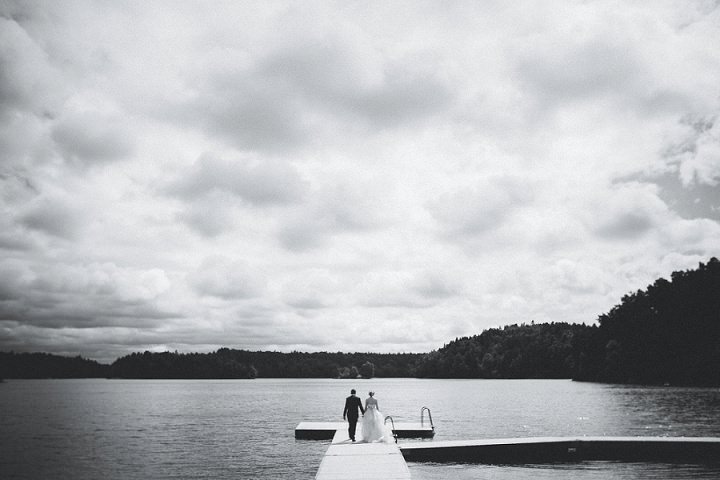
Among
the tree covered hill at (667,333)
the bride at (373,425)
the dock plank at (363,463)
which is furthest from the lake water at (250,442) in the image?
the tree covered hill at (667,333)

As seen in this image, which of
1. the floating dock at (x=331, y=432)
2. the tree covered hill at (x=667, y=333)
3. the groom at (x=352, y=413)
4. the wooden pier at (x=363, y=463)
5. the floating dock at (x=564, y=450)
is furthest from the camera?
the tree covered hill at (x=667, y=333)

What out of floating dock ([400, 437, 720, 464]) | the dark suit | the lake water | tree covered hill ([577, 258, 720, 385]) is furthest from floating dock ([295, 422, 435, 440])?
tree covered hill ([577, 258, 720, 385])

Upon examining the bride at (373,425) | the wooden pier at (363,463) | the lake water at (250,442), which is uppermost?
the bride at (373,425)

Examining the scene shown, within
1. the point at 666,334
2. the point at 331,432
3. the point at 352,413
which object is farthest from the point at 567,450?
the point at 666,334

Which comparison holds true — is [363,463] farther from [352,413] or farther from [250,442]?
[250,442]

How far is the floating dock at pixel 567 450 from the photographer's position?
2738 centimetres

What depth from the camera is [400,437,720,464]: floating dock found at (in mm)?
27375

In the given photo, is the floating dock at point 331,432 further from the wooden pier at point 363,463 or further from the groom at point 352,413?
the wooden pier at point 363,463

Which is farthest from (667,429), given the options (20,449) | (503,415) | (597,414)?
(20,449)

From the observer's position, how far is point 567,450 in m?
28.3

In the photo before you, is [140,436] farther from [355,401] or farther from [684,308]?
[684,308]

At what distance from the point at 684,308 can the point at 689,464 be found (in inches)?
4277

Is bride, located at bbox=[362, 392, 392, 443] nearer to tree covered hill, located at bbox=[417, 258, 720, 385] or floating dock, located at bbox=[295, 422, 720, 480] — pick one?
floating dock, located at bbox=[295, 422, 720, 480]

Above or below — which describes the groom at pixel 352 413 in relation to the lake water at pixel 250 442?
above
